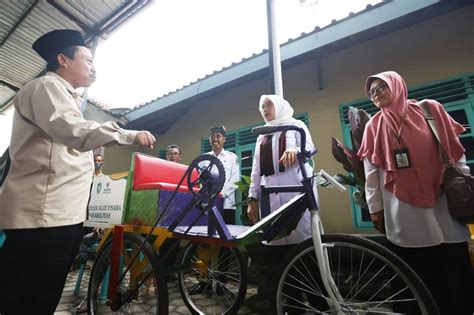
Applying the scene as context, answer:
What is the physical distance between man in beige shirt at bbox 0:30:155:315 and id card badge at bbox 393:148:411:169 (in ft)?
5.14

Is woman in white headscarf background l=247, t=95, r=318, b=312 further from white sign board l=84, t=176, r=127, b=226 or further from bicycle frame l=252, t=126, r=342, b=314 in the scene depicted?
white sign board l=84, t=176, r=127, b=226

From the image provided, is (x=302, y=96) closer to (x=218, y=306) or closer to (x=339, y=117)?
(x=339, y=117)

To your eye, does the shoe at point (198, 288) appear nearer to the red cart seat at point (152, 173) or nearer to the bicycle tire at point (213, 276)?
the bicycle tire at point (213, 276)

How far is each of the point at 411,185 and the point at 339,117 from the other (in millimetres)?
2578

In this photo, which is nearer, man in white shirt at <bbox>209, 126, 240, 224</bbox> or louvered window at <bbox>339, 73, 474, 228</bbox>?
louvered window at <bbox>339, 73, 474, 228</bbox>

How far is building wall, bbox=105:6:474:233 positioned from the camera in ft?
10.5

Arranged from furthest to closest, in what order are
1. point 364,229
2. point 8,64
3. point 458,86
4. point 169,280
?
point 8,64
point 169,280
point 364,229
point 458,86

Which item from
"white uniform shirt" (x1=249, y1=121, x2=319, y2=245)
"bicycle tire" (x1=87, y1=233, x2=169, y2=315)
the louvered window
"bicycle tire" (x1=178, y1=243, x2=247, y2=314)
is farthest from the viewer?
the louvered window

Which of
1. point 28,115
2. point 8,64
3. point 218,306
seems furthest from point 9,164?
point 8,64

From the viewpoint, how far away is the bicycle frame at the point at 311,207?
125 cm

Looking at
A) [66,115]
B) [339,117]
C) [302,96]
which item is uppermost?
[302,96]

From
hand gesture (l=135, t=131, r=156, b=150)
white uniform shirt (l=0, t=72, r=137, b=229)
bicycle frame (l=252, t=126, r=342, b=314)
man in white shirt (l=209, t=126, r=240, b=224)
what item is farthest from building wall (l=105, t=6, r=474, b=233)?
white uniform shirt (l=0, t=72, r=137, b=229)

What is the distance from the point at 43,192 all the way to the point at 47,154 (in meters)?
0.18

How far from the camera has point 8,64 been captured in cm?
707
